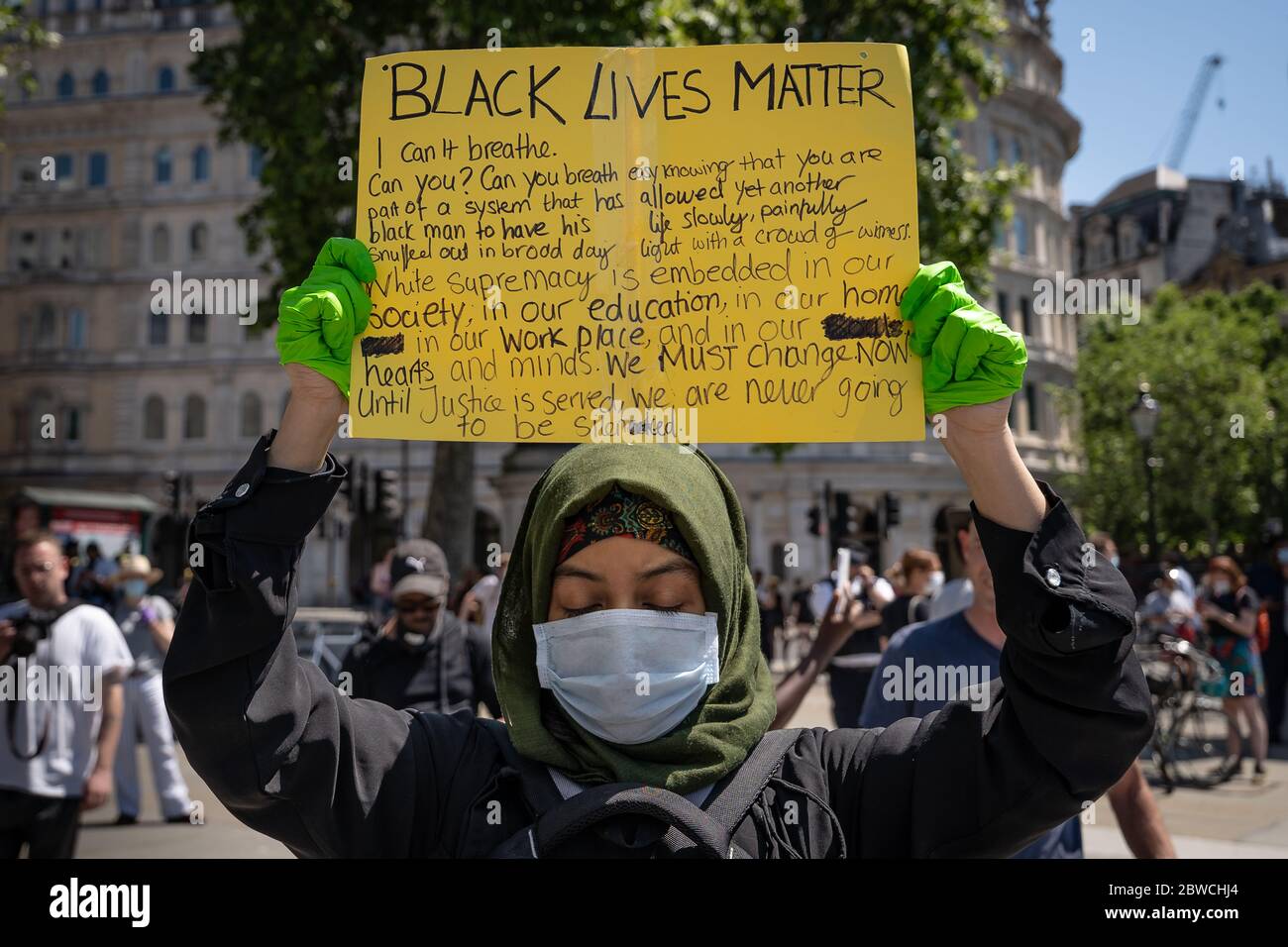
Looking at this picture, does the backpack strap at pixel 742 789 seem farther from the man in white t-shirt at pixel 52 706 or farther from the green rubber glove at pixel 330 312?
the man in white t-shirt at pixel 52 706

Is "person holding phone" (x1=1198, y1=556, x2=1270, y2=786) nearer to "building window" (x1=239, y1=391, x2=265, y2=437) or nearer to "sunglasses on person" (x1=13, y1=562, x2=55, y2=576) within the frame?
"sunglasses on person" (x1=13, y1=562, x2=55, y2=576)

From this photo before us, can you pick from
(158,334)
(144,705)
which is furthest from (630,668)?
(158,334)

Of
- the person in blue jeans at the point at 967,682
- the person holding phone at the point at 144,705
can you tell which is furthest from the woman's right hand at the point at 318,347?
the person holding phone at the point at 144,705

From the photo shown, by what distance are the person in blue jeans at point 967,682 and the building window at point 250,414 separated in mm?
51067

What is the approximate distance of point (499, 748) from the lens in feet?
7.50

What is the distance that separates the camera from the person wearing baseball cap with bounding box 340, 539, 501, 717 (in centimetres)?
580

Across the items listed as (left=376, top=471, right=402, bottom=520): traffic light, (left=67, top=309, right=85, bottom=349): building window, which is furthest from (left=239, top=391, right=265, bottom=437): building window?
(left=376, top=471, right=402, bottom=520): traffic light

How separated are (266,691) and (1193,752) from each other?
38.2 ft

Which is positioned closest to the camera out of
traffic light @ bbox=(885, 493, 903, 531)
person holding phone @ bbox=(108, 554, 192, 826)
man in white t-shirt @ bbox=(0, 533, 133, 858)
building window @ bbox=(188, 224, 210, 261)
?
man in white t-shirt @ bbox=(0, 533, 133, 858)

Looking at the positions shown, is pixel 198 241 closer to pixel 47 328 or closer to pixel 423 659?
pixel 47 328

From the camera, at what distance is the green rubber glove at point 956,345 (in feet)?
6.83

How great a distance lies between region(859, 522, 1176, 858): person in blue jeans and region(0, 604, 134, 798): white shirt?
351 cm

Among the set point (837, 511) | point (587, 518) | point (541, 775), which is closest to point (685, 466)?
point (587, 518)

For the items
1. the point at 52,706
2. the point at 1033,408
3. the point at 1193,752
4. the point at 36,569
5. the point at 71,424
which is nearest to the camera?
the point at 52,706
